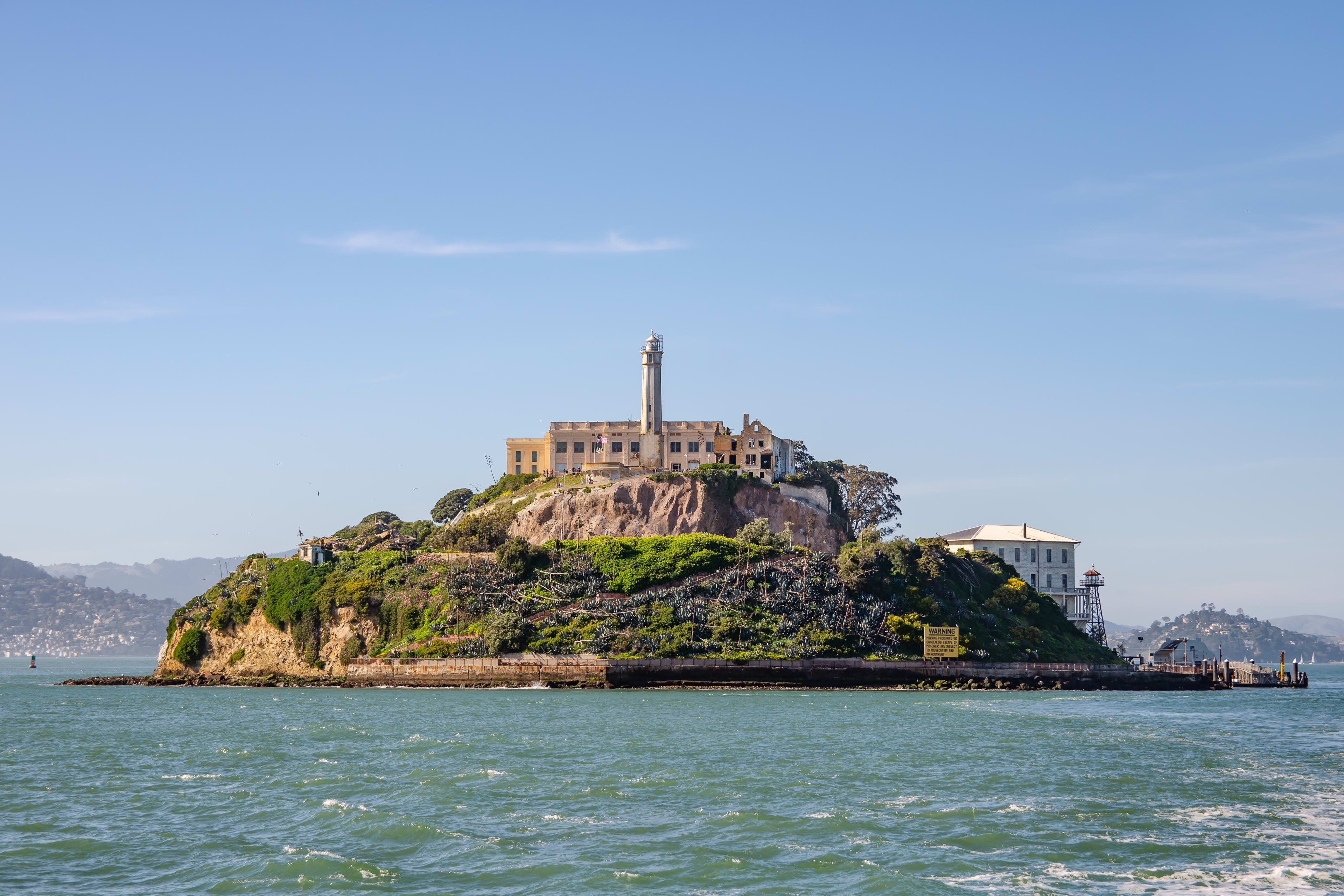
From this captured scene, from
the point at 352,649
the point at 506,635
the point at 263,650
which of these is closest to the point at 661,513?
the point at 506,635

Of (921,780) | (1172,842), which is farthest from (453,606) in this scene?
(1172,842)

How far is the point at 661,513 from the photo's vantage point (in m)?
99.7

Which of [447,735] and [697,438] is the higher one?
[697,438]

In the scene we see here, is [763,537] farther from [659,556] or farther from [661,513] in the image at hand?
[661,513]

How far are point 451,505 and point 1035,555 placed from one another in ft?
187

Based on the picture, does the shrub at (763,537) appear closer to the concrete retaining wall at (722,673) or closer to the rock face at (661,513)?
the rock face at (661,513)

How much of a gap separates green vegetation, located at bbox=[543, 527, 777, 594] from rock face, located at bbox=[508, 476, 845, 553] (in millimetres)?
8468

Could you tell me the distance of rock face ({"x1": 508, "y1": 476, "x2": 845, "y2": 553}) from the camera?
9900cm

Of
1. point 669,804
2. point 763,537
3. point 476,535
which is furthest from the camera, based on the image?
point 476,535

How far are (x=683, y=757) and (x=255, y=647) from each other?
63.4 meters

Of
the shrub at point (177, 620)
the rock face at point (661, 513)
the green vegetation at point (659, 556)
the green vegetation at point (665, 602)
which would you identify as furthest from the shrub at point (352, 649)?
the shrub at point (177, 620)

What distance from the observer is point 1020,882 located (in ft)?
69.7

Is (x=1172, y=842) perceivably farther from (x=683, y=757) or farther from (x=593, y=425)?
(x=593, y=425)

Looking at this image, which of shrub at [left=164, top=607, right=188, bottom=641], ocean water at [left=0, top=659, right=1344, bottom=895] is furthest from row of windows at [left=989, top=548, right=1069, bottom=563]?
shrub at [left=164, top=607, right=188, bottom=641]
